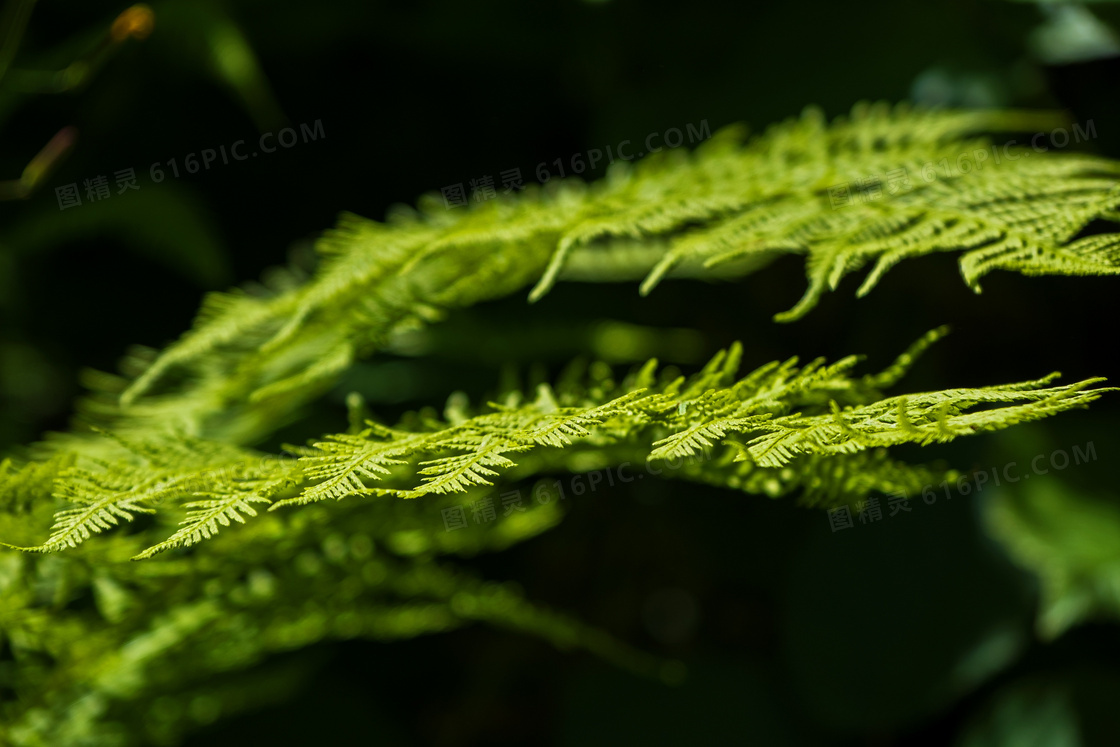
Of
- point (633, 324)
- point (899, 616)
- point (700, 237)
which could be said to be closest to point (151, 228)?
point (633, 324)

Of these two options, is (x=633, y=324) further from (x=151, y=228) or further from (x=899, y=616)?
(x=151, y=228)

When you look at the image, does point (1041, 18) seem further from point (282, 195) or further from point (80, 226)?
point (80, 226)

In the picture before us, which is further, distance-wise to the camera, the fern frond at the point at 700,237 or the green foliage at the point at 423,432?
the fern frond at the point at 700,237

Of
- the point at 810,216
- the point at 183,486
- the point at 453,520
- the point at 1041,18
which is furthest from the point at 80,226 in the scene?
the point at 1041,18


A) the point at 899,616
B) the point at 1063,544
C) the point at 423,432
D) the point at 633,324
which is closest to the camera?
the point at 423,432

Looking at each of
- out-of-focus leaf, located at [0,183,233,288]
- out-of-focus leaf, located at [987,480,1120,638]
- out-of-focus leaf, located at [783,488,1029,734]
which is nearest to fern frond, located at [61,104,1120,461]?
out-of-focus leaf, located at [0,183,233,288]

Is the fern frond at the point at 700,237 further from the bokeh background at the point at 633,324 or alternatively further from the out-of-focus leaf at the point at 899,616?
the out-of-focus leaf at the point at 899,616

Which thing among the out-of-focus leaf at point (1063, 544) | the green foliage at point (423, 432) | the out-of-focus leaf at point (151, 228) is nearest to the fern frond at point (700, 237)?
the green foliage at point (423, 432)
